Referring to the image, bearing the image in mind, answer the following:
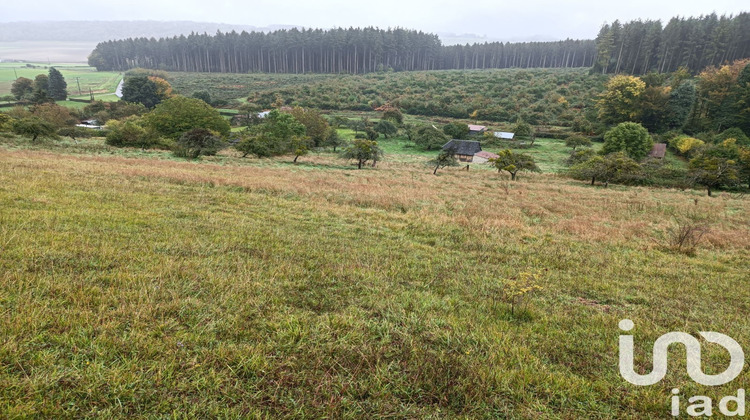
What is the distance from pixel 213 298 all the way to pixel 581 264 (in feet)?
29.0

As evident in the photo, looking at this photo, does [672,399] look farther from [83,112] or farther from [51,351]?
[83,112]

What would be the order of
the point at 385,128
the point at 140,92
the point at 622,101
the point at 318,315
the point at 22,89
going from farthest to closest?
the point at 22,89, the point at 140,92, the point at 385,128, the point at 622,101, the point at 318,315

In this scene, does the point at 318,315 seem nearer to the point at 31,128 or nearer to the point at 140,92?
the point at 31,128

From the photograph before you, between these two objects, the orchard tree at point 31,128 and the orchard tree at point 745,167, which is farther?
the orchard tree at point 31,128

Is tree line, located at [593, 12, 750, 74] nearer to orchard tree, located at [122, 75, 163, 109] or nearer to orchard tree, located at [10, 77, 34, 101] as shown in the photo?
orchard tree, located at [122, 75, 163, 109]

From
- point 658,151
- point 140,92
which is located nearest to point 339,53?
point 140,92

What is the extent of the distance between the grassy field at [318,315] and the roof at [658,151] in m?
53.2

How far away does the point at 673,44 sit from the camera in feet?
299

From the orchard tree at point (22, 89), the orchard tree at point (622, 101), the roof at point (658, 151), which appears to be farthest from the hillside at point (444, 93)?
the orchard tree at point (22, 89)

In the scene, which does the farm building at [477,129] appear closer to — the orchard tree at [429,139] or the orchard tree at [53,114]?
the orchard tree at [429,139]

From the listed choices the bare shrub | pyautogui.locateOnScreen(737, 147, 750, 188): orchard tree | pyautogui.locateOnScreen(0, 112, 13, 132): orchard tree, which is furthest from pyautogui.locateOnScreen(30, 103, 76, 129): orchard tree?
pyautogui.locateOnScreen(737, 147, 750, 188): orchard tree

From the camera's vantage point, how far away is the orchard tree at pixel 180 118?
48.8 m

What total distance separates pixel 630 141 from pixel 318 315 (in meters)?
62.8

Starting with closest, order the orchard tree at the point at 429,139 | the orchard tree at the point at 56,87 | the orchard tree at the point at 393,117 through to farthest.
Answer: the orchard tree at the point at 429,139 → the orchard tree at the point at 393,117 → the orchard tree at the point at 56,87
